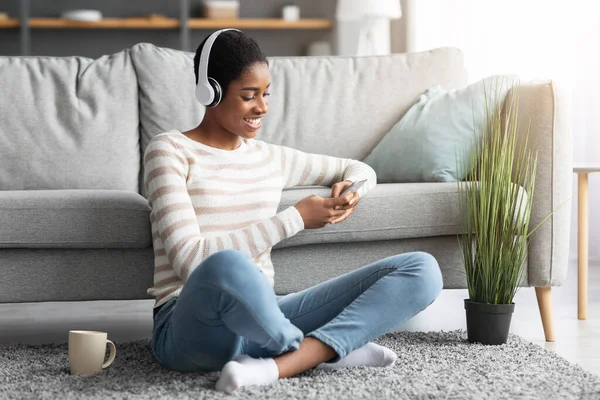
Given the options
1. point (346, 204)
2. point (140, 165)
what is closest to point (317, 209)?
point (346, 204)

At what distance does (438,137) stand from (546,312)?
66 cm

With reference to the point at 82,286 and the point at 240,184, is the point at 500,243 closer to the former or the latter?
the point at 240,184

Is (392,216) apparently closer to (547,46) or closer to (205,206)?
(205,206)

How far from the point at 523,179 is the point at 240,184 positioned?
967 mm

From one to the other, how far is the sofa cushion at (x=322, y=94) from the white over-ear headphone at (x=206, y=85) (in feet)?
3.35

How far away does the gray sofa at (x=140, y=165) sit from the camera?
219cm

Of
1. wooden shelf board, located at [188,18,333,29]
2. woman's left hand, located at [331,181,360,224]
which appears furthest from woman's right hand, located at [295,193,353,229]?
wooden shelf board, located at [188,18,333,29]

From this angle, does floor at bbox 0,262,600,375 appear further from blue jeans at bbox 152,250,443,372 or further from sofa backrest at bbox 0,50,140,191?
blue jeans at bbox 152,250,443,372

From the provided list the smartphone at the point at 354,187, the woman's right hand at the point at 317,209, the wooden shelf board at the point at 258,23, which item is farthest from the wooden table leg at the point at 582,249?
the wooden shelf board at the point at 258,23

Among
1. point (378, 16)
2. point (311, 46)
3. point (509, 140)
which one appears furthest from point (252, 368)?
point (311, 46)

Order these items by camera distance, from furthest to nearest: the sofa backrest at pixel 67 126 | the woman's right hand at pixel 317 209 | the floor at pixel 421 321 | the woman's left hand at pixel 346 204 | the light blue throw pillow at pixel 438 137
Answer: the sofa backrest at pixel 67 126, the light blue throw pillow at pixel 438 137, the floor at pixel 421 321, the woman's left hand at pixel 346 204, the woman's right hand at pixel 317 209

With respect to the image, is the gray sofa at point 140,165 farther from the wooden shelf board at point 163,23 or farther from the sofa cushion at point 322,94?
the wooden shelf board at point 163,23

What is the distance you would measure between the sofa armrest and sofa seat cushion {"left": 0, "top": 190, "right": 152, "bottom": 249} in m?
1.11

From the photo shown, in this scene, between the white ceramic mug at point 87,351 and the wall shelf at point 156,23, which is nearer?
the white ceramic mug at point 87,351
